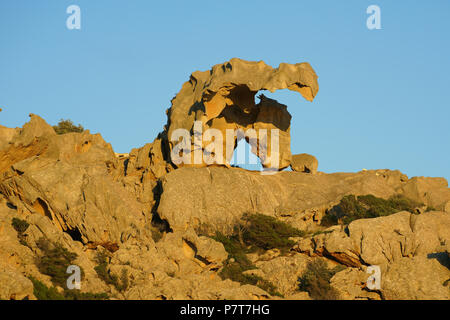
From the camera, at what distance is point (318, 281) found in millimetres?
34438

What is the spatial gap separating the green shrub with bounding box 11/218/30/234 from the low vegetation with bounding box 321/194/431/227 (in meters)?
17.6

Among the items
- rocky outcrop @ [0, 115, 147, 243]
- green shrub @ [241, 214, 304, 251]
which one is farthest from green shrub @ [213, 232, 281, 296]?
rocky outcrop @ [0, 115, 147, 243]

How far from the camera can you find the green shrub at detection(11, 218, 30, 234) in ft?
114

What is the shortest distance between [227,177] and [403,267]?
1346 cm

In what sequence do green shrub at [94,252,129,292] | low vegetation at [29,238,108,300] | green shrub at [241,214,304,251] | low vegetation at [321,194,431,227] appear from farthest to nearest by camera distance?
low vegetation at [321,194,431,227], green shrub at [241,214,304,251], green shrub at [94,252,129,292], low vegetation at [29,238,108,300]

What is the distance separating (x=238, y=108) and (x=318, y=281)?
54.7ft

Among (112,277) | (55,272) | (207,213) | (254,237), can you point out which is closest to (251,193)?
(207,213)

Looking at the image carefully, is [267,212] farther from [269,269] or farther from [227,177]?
[269,269]

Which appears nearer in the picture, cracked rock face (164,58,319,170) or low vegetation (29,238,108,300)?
low vegetation (29,238,108,300)

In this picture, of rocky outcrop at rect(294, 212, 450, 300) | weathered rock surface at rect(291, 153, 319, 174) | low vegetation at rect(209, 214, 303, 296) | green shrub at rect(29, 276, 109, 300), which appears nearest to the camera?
green shrub at rect(29, 276, 109, 300)

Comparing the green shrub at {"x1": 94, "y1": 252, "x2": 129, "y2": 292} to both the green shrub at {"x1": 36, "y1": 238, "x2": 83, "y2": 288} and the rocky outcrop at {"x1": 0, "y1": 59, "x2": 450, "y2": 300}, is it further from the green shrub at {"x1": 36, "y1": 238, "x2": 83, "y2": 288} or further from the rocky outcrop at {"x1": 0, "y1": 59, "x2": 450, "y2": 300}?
the green shrub at {"x1": 36, "y1": 238, "x2": 83, "y2": 288}

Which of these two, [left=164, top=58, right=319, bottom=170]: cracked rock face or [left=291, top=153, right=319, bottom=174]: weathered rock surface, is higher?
[left=164, top=58, right=319, bottom=170]: cracked rock face
